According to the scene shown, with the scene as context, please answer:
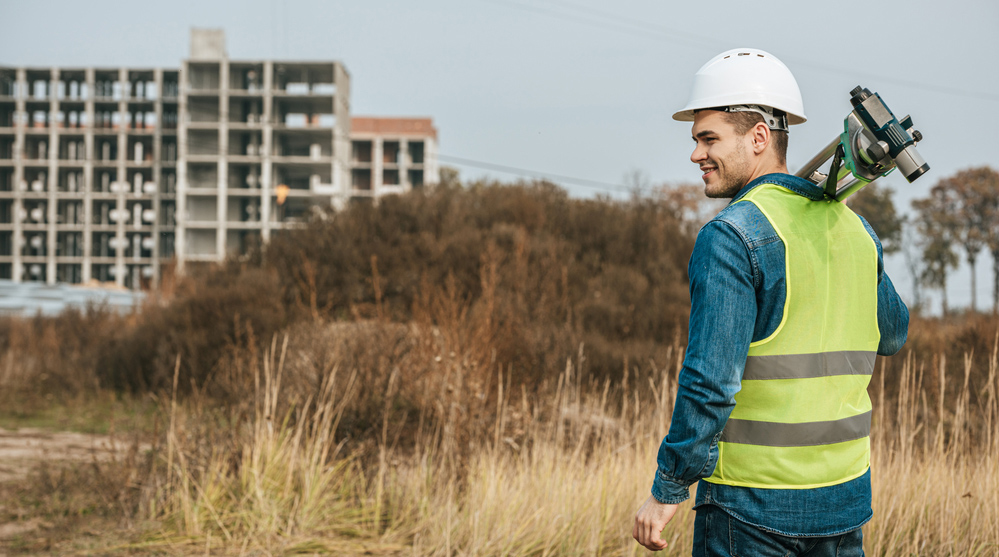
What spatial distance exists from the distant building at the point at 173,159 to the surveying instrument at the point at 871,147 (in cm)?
6017

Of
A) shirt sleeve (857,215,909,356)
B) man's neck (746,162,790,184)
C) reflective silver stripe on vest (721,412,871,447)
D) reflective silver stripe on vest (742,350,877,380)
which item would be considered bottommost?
reflective silver stripe on vest (721,412,871,447)

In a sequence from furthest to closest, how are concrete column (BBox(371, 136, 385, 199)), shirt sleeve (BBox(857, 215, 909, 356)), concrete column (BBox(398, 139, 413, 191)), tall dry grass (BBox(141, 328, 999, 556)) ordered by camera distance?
1. concrete column (BBox(371, 136, 385, 199))
2. concrete column (BBox(398, 139, 413, 191))
3. tall dry grass (BBox(141, 328, 999, 556))
4. shirt sleeve (BBox(857, 215, 909, 356))

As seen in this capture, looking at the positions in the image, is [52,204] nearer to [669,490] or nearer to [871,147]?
[669,490]

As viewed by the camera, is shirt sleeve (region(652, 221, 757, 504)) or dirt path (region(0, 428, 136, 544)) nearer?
shirt sleeve (region(652, 221, 757, 504))

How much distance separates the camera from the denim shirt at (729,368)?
1.73 meters

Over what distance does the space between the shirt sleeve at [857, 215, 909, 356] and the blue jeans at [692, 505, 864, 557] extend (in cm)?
51

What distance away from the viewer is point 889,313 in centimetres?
206

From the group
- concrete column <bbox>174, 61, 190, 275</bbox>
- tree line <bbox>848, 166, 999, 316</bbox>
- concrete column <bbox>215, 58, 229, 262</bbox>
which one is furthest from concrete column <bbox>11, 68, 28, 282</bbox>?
tree line <bbox>848, 166, 999, 316</bbox>

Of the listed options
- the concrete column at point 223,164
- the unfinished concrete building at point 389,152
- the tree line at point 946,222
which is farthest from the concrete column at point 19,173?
the tree line at point 946,222

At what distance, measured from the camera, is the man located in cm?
175

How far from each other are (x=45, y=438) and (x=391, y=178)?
219ft

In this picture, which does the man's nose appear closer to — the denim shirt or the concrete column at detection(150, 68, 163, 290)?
the denim shirt

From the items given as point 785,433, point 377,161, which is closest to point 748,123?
point 785,433

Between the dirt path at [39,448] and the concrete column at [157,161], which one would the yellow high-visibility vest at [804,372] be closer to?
the dirt path at [39,448]
